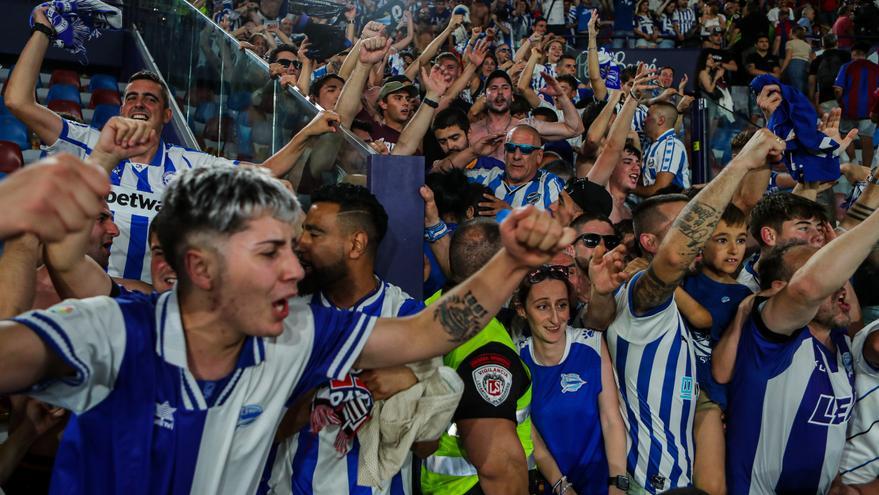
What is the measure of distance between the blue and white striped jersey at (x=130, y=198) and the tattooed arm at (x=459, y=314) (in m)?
2.14

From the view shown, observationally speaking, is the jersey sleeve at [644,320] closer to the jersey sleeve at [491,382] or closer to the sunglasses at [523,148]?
the jersey sleeve at [491,382]

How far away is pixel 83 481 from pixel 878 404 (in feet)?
10.6

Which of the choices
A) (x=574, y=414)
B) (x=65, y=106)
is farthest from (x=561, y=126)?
(x=65, y=106)

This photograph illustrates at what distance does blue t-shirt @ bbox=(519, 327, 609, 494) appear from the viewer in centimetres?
383

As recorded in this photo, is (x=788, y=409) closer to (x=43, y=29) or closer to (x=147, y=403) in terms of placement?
(x=147, y=403)

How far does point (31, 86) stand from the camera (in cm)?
450

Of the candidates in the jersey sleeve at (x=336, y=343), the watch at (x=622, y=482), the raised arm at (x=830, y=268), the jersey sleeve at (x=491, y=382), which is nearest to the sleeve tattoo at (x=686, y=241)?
the raised arm at (x=830, y=268)

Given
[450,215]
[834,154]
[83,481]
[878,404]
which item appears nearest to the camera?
[83,481]

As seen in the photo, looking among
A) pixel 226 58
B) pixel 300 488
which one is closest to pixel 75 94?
pixel 226 58

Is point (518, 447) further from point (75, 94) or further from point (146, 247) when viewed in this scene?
point (75, 94)

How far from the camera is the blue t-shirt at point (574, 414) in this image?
383cm

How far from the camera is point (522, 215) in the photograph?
7.64ft

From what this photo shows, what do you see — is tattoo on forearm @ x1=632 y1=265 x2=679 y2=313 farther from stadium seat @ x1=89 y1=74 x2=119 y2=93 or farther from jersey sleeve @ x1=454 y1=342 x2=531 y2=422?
stadium seat @ x1=89 y1=74 x2=119 y2=93

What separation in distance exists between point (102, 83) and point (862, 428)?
9358 mm
